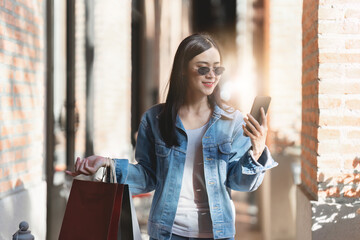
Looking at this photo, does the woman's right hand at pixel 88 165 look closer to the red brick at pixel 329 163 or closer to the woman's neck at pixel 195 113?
the woman's neck at pixel 195 113

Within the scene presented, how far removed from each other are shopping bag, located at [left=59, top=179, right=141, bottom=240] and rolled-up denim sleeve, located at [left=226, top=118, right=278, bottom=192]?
0.50 m

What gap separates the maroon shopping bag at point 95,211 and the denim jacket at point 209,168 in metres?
0.19

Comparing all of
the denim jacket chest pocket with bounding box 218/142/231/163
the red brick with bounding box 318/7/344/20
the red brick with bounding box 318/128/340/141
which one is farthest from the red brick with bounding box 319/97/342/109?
the denim jacket chest pocket with bounding box 218/142/231/163

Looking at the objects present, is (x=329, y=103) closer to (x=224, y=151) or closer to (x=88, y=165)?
(x=224, y=151)

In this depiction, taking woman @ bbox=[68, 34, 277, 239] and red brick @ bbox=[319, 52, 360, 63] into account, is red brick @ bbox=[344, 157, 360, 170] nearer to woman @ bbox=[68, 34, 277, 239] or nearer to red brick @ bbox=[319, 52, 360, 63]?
red brick @ bbox=[319, 52, 360, 63]

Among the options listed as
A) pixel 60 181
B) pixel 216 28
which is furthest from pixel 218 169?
pixel 216 28

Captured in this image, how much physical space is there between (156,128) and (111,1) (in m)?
4.33

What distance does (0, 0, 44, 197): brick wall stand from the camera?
10.2 ft

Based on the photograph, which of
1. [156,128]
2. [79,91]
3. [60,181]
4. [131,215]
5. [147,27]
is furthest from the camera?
A: [147,27]

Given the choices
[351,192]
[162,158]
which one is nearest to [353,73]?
[351,192]

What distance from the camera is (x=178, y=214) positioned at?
228 cm

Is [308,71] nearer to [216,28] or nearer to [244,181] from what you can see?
[244,181]

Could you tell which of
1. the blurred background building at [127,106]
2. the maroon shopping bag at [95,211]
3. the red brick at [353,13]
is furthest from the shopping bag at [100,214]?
the red brick at [353,13]

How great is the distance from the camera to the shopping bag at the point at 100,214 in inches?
83.9
